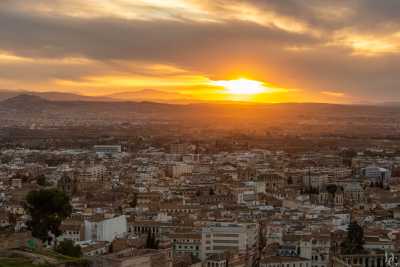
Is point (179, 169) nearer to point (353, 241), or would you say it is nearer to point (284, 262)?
point (353, 241)

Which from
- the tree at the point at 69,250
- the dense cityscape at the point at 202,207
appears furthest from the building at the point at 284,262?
the tree at the point at 69,250

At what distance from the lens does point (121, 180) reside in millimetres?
77812

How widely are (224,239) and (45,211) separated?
32.4 feet

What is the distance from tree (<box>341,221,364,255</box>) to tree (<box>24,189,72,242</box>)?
1268 cm

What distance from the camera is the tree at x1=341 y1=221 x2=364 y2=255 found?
3762 centimetres

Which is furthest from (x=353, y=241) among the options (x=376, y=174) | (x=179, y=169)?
(x=179, y=169)

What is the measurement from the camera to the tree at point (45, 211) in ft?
111

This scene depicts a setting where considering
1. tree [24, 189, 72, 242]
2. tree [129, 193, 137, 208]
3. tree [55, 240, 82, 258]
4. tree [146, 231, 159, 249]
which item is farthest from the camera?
tree [129, 193, 137, 208]

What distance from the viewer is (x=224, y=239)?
40375 mm

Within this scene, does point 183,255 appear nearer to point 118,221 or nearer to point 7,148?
point 118,221

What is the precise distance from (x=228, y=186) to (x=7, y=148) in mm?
67815

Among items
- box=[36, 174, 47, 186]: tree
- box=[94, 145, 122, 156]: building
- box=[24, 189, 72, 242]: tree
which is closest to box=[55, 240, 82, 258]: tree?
box=[24, 189, 72, 242]: tree

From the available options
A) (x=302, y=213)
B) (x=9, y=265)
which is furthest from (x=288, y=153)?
(x=9, y=265)

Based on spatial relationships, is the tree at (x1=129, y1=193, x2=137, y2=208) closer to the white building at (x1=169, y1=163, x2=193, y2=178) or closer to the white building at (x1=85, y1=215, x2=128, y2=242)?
the white building at (x1=85, y1=215, x2=128, y2=242)
